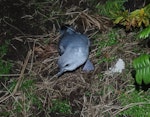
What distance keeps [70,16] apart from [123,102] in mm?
1153

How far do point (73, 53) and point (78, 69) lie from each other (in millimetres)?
251

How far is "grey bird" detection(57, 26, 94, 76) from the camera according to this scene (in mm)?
3146

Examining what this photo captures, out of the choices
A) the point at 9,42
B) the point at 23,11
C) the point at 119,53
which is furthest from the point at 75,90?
the point at 23,11

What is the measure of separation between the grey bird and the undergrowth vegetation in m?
0.12

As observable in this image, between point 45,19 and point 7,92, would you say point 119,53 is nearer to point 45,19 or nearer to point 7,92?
point 45,19

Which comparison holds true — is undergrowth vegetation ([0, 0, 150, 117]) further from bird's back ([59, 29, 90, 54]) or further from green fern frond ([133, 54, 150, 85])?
bird's back ([59, 29, 90, 54])

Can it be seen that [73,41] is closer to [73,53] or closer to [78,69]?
[73,53]

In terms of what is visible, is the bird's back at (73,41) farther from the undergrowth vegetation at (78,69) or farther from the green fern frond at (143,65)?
the green fern frond at (143,65)

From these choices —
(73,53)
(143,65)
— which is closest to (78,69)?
(73,53)

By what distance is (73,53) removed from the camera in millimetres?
3150

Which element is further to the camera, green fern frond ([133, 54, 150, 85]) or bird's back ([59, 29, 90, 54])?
bird's back ([59, 29, 90, 54])

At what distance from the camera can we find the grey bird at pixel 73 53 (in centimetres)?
315

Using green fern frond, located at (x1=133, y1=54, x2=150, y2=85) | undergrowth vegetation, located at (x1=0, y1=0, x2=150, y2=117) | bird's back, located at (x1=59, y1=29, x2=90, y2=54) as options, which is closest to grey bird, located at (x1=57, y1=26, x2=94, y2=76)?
bird's back, located at (x1=59, y1=29, x2=90, y2=54)

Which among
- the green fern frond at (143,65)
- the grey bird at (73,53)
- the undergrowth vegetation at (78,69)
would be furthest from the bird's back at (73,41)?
the green fern frond at (143,65)
